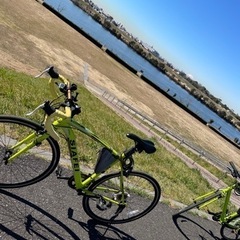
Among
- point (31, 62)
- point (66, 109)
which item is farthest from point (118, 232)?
point (31, 62)

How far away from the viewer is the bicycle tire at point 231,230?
7953 mm

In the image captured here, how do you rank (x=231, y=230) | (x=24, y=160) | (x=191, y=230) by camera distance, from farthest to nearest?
(x=231, y=230) → (x=191, y=230) → (x=24, y=160)

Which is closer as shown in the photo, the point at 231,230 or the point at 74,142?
the point at 74,142

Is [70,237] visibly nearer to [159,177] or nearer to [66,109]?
[66,109]

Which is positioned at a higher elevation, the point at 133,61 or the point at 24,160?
the point at 24,160

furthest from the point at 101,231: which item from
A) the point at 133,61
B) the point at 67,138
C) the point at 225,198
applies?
the point at 133,61

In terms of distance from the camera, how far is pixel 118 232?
598 cm

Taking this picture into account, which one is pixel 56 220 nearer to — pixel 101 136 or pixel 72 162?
pixel 72 162

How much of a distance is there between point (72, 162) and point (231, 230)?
15.8 feet

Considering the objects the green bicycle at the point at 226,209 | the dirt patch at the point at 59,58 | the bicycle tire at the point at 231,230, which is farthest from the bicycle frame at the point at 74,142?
the dirt patch at the point at 59,58

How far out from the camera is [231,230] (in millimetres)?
8219

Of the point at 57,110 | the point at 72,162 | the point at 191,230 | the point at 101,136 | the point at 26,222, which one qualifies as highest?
the point at 57,110

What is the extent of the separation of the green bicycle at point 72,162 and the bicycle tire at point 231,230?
2.60 metres

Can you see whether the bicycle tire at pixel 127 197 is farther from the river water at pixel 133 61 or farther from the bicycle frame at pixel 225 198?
the river water at pixel 133 61
